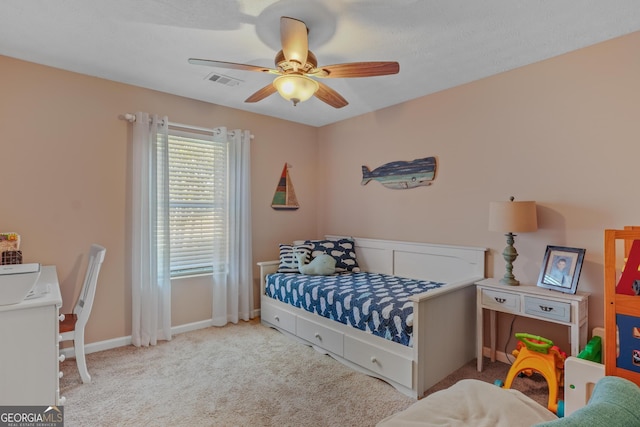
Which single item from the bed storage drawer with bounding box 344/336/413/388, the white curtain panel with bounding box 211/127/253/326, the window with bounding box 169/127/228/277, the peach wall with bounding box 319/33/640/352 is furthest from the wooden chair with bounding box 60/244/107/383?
the peach wall with bounding box 319/33/640/352

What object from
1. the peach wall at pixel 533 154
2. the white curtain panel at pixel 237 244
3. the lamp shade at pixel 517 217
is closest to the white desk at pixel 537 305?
the peach wall at pixel 533 154

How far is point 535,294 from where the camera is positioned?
2.34 metres

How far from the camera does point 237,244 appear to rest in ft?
12.4

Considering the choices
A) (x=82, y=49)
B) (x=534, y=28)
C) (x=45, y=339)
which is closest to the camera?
(x=45, y=339)

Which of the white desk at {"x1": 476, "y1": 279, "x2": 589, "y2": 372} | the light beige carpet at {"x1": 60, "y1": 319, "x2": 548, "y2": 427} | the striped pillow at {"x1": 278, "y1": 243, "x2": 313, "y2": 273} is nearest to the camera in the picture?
the light beige carpet at {"x1": 60, "y1": 319, "x2": 548, "y2": 427}

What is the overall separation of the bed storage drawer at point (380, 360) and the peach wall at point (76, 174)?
5.96 ft

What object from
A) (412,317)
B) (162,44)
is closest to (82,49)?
(162,44)

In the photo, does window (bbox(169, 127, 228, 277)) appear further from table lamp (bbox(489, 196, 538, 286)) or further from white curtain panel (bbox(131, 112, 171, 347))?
table lamp (bbox(489, 196, 538, 286))

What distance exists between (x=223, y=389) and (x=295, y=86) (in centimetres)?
216

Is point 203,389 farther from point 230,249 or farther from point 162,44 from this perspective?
point 162,44

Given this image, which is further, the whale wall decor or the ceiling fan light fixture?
the whale wall decor

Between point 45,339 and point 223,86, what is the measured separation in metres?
2.44

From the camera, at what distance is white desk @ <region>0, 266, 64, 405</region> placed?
66.3 inches

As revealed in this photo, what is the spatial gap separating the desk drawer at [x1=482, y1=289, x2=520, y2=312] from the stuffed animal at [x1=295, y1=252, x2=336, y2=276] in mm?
1537
